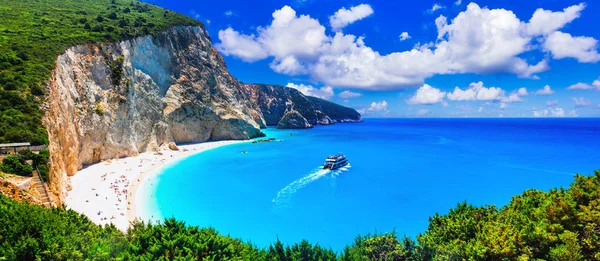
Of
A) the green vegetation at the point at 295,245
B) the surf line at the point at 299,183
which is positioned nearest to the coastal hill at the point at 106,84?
the green vegetation at the point at 295,245

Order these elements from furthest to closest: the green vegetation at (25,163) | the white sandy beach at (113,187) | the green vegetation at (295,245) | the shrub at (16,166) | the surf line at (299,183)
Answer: the surf line at (299,183) → the white sandy beach at (113,187) → the green vegetation at (25,163) → the shrub at (16,166) → the green vegetation at (295,245)

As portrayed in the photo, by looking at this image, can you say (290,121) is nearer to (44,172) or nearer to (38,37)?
(38,37)

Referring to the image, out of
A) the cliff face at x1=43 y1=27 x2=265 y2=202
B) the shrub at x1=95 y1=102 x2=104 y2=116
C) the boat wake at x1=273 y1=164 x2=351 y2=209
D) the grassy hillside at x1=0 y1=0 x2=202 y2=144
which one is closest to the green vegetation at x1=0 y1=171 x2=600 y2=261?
the cliff face at x1=43 y1=27 x2=265 y2=202

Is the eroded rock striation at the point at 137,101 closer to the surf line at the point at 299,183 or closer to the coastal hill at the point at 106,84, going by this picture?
the coastal hill at the point at 106,84

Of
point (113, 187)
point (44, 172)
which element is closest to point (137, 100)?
point (113, 187)

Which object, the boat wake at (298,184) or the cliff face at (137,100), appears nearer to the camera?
the boat wake at (298,184)

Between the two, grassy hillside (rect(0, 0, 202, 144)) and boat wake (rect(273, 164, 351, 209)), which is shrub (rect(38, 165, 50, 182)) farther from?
boat wake (rect(273, 164, 351, 209))

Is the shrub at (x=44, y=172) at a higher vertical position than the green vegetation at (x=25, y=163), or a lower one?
lower
